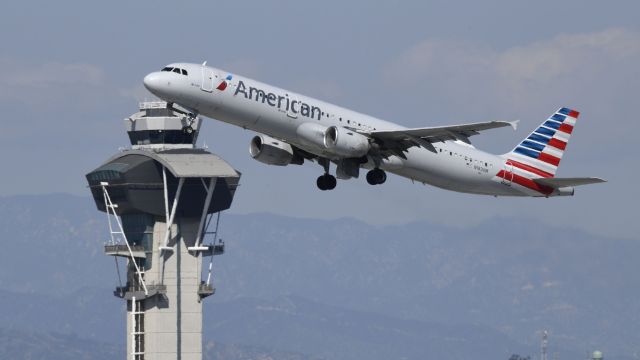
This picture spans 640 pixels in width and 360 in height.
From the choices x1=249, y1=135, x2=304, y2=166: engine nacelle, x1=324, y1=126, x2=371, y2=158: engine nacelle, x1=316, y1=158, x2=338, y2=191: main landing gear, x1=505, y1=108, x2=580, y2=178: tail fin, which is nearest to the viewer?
x1=324, y1=126, x2=371, y2=158: engine nacelle

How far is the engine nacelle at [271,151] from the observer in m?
93.2

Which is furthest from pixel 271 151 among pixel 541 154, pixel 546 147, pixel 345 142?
pixel 546 147

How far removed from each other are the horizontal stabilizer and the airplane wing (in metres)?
9.67

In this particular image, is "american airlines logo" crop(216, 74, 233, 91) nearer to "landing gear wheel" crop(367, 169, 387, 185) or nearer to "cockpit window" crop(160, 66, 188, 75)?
"cockpit window" crop(160, 66, 188, 75)

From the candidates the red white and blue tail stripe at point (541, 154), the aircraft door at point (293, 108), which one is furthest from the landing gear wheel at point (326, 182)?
the red white and blue tail stripe at point (541, 154)

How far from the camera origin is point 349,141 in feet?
291

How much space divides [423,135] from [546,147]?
1740 cm

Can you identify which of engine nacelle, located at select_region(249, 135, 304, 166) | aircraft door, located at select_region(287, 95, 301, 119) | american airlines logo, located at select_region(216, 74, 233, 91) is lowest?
engine nacelle, located at select_region(249, 135, 304, 166)

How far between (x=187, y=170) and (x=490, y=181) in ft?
344

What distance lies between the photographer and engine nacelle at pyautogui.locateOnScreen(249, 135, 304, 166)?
3669 inches

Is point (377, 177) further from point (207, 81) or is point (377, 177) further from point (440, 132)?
point (207, 81)

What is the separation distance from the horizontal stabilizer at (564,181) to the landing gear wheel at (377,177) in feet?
37.6

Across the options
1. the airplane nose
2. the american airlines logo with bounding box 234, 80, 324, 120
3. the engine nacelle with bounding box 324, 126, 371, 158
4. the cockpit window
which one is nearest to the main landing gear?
the engine nacelle with bounding box 324, 126, 371, 158

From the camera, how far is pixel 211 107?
284 ft
